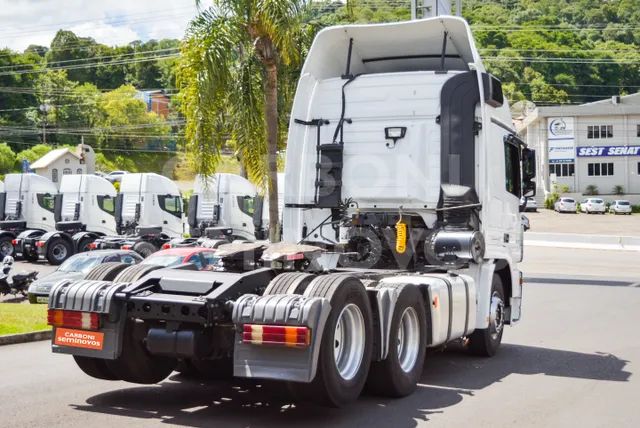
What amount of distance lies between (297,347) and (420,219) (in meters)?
4.25

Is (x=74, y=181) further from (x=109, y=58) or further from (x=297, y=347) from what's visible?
(x=109, y=58)

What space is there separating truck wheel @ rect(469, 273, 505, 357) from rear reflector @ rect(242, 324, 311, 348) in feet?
14.9

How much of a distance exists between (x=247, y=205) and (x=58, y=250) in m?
7.36

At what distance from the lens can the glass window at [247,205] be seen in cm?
3359

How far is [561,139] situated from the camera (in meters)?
83.8

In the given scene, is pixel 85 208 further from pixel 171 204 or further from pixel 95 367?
pixel 95 367

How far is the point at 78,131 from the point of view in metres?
95.5

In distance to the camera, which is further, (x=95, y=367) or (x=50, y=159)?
(x=50, y=159)

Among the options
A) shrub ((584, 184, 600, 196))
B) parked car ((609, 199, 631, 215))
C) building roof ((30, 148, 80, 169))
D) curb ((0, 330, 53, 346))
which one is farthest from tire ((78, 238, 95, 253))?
shrub ((584, 184, 600, 196))

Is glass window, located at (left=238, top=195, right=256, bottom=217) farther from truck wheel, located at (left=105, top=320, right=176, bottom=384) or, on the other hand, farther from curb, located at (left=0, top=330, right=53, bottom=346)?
truck wheel, located at (left=105, top=320, right=176, bottom=384)

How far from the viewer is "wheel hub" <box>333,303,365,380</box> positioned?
7281 millimetres

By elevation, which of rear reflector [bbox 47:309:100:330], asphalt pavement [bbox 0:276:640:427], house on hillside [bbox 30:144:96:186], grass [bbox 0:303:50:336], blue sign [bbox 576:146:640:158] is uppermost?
blue sign [bbox 576:146:640:158]

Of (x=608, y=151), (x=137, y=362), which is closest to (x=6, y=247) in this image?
(x=137, y=362)

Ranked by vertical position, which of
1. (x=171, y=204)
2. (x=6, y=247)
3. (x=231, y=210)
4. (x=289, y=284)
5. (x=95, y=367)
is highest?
(x=171, y=204)
